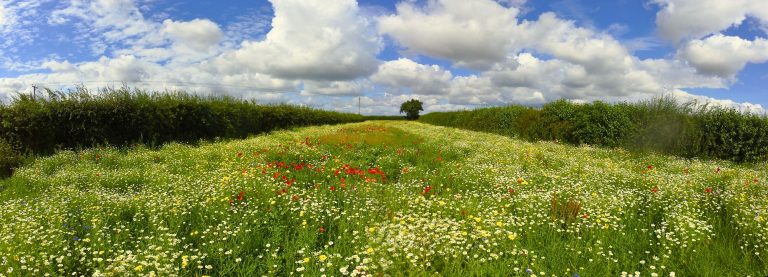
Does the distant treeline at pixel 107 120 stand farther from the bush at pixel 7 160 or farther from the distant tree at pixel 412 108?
the distant tree at pixel 412 108

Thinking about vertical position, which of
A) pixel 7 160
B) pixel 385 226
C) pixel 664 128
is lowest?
pixel 7 160

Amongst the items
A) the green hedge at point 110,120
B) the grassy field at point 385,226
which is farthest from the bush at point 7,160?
the grassy field at point 385,226

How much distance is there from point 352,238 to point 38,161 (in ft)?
48.2

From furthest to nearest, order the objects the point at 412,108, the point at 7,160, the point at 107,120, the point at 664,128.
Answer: the point at 412,108 → the point at 664,128 → the point at 107,120 → the point at 7,160

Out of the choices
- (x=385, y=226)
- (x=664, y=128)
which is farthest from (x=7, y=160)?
(x=664, y=128)

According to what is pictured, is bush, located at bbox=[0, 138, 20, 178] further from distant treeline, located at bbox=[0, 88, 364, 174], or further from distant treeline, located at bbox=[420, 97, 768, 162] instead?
distant treeline, located at bbox=[420, 97, 768, 162]

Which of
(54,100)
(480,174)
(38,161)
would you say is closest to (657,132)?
(480,174)

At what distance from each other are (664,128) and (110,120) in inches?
1043

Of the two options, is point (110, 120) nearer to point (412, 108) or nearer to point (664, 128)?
point (664, 128)

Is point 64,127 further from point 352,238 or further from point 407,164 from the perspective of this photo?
point 352,238

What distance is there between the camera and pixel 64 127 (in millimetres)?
16875

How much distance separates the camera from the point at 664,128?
63.5 ft

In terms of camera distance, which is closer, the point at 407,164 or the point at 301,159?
the point at 407,164

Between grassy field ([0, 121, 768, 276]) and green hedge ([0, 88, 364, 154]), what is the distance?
746cm
